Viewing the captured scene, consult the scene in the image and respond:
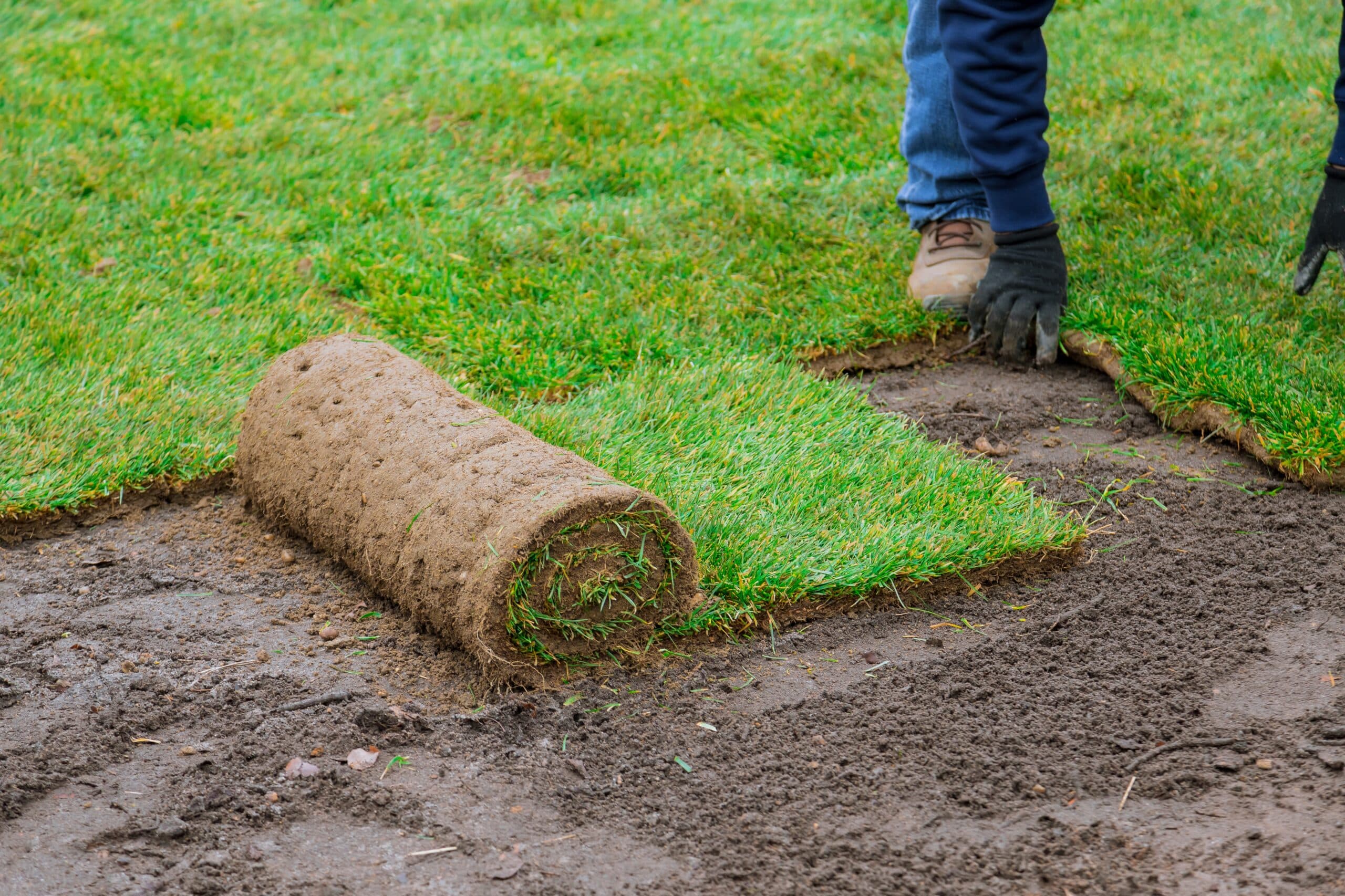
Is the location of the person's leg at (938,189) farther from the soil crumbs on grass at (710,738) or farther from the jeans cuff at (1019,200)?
the soil crumbs on grass at (710,738)

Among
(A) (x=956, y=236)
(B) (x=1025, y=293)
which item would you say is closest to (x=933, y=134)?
(A) (x=956, y=236)

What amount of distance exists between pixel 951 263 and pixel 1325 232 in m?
1.16

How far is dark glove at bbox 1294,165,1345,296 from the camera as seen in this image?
369 cm

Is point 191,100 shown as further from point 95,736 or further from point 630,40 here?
point 95,736

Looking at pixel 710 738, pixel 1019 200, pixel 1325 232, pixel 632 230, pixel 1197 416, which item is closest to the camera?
pixel 710 738

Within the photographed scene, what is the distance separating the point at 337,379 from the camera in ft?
9.85

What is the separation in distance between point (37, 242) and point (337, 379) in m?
2.20

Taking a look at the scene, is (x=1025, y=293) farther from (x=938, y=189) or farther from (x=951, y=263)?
(x=938, y=189)

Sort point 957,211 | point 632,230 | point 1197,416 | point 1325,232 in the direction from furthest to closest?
1. point 632,230
2. point 957,211
3. point 1325,232
4. point 1197,416

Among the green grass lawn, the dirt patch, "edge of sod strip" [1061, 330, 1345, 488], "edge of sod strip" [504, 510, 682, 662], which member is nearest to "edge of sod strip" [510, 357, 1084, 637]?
the green grass lawn

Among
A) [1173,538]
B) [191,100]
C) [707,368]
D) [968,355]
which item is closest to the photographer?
[1173,538]

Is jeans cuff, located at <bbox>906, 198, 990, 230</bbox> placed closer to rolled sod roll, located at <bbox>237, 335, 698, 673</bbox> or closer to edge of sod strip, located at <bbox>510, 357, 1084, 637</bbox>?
edge of sod strip, located at <bbox>510, 357, 1084, 637</bbox>

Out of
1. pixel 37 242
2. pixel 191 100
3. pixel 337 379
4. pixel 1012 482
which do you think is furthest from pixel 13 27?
pixel 1012 482

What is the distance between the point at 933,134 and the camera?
4.32 m
